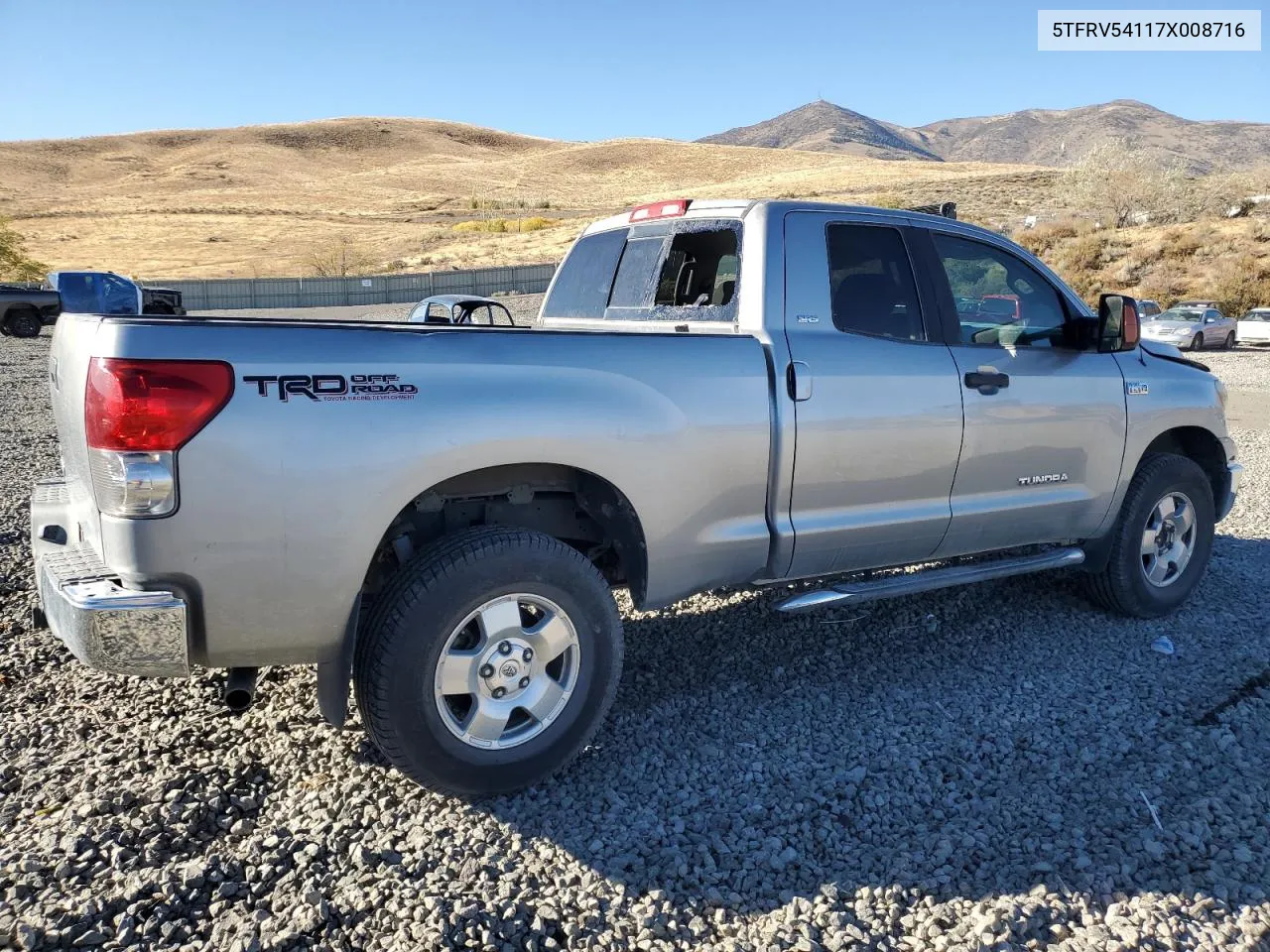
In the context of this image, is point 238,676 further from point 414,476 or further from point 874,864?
point 874,864

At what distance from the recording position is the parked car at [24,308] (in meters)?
21.7

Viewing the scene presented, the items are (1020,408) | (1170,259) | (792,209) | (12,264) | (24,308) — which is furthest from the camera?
(1170,259)

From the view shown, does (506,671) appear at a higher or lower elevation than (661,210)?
lower

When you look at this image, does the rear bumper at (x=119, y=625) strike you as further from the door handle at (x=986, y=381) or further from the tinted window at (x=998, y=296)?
the tinted window at (x=998, y=296)

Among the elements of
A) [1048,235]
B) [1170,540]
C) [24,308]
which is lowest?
[1170,540]

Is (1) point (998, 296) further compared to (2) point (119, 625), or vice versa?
(1) point (998, 296)

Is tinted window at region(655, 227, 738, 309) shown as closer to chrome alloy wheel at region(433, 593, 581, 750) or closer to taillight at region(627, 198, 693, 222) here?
taillight at region(627, 198, 693, 222)

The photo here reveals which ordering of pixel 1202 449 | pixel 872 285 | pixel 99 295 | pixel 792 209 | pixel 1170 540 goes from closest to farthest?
pixel 792 209, pixel 872 285, pixel 99 295, pixel 1170 540, pixel 1202 449

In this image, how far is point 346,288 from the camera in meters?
38.0

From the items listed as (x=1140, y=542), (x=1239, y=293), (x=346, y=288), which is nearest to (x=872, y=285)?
(x=1140, y=542)

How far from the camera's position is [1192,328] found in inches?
1022

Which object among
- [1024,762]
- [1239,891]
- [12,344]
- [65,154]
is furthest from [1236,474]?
[65,154]

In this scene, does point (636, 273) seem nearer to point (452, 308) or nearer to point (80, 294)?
point (452, 308)

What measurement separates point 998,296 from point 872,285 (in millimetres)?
942
